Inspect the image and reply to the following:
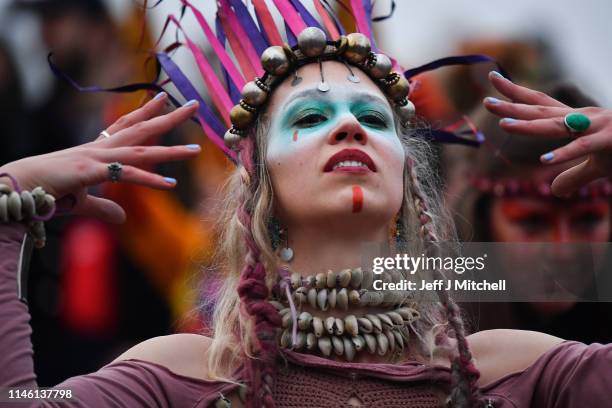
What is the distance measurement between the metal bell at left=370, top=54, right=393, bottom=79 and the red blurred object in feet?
7.37

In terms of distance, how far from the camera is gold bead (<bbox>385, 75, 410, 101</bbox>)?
3.30 meters

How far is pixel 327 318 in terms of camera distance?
290cm

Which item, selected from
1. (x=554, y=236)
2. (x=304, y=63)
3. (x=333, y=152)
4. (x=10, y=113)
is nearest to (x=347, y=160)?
(x=333, y=152)

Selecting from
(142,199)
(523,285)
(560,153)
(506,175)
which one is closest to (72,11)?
(142,199)

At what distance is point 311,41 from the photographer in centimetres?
320

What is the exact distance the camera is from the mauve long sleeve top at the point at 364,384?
2693mm

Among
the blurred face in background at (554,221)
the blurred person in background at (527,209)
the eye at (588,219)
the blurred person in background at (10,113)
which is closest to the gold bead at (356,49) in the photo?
the blurred person in background at (527,209)

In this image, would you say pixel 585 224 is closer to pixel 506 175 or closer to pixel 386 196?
pixel 506 175

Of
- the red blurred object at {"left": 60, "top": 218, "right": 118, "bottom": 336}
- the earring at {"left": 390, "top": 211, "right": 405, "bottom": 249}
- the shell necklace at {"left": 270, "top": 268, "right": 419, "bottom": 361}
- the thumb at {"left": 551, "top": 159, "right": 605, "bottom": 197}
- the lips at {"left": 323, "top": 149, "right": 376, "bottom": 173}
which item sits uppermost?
the lips at {"left": 323, "top": 149, "right": 376, "bottom": 173}

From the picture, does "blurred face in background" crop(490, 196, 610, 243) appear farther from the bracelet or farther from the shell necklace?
the bracelet

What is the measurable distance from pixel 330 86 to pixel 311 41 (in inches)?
6.5

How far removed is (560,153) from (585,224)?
2.33 m

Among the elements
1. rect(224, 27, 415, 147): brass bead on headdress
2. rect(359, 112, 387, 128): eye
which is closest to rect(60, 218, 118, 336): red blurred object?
rect(224, 27, 415, 147): brass bead on headdress

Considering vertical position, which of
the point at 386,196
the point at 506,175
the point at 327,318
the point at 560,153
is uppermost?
the point at 560,153
